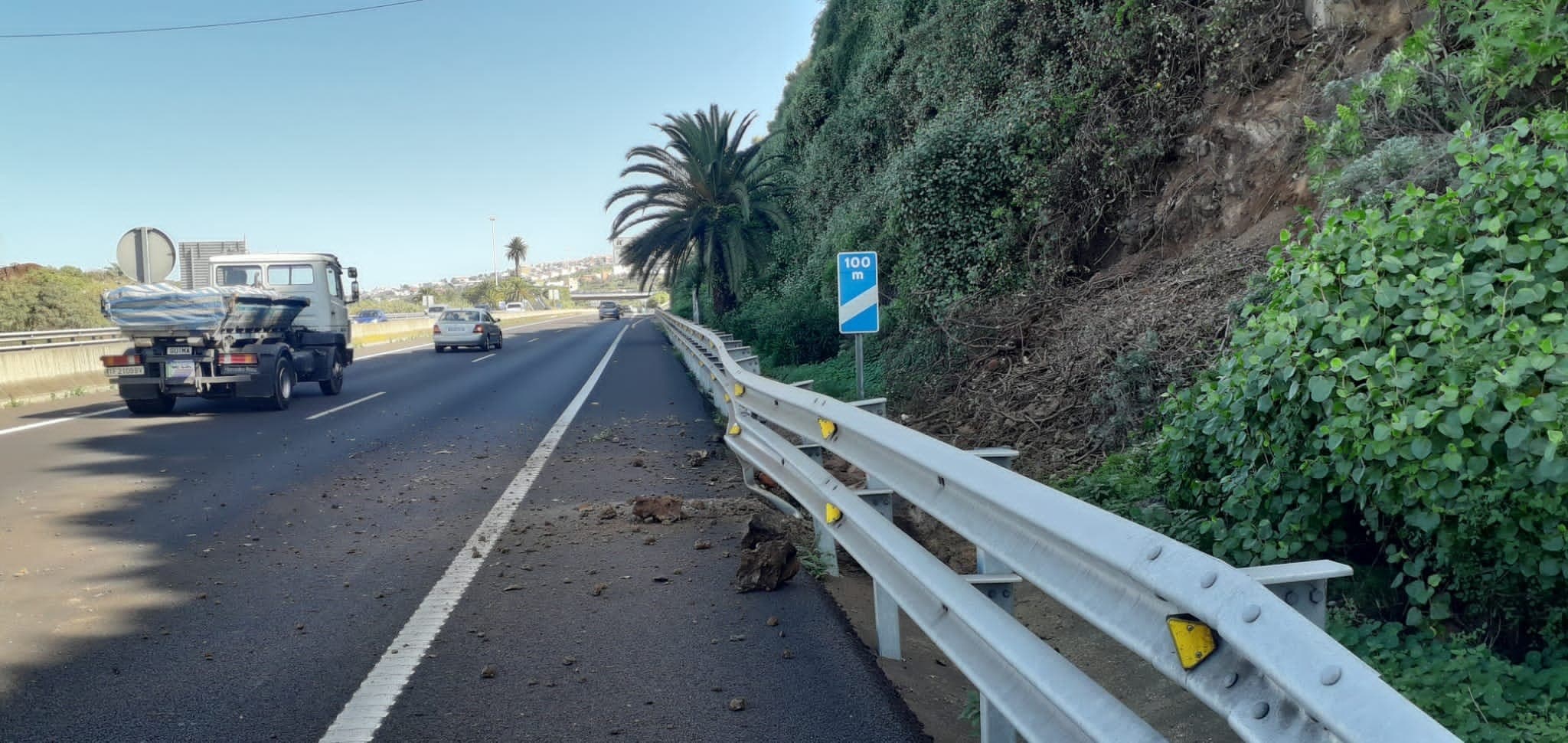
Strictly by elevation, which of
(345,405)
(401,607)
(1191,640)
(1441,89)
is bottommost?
(401,607)

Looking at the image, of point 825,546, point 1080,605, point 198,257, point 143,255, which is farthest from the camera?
point 198,257

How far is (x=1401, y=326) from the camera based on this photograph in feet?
13.0

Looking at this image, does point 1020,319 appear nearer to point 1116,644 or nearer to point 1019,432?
point 1019,432

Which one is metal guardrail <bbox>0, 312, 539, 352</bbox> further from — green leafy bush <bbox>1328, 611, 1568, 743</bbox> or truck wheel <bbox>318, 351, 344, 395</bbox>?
green leafy bush <bbox>1328, 611, 1568, 743</bbox>

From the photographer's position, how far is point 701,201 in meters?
29.6

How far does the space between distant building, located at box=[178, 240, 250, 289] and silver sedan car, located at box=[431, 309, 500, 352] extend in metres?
10.1

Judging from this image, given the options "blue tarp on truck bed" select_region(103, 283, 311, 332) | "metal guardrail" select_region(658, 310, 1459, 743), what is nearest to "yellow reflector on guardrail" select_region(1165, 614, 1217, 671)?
"metal guardrail" select_region(658, 310, 1459, 743)

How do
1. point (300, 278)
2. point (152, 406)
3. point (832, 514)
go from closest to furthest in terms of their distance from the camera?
point (832, 514) < point (152, 406) < point (300, 278)

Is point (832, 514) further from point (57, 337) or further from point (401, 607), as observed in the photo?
point (57, 337)

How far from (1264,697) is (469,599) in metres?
4.38

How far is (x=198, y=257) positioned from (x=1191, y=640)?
24.9 m

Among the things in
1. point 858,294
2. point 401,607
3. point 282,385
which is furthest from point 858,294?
point 282,385

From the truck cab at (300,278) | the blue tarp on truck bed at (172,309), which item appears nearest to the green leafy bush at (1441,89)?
the blue tarp on truck bed at (172,309)

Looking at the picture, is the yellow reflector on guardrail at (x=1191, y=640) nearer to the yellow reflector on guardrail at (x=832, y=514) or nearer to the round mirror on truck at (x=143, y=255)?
the yellow reflector on guardrail at (x=832, y=514)
